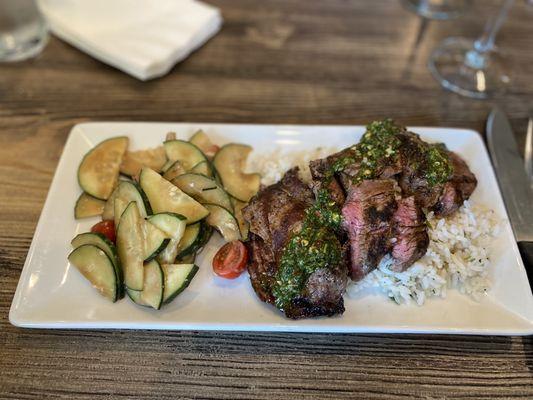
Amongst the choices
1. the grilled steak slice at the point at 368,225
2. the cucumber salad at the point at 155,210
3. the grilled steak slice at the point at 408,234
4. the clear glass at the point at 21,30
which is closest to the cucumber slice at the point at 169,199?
the cucumber salad at the point at 155,210

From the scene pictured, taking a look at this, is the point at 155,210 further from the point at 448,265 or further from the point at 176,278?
the point at 448,265

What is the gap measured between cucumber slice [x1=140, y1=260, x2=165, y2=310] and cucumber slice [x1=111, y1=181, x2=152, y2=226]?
0.32 m

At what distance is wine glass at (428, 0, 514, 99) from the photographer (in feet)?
13.6

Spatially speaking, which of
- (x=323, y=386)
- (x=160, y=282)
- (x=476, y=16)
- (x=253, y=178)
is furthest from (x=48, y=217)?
(x=476, y=16)

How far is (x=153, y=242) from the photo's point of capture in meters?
2.51

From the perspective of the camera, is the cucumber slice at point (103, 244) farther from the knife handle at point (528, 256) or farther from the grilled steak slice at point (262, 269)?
the knife handle at point (528, 256)

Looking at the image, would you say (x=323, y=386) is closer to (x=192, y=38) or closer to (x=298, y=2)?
(x=192, y=38)

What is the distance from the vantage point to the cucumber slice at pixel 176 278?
2449 mm

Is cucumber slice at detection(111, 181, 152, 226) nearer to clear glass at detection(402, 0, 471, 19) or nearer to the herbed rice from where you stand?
the herbed rice

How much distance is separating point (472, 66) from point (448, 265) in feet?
8.31

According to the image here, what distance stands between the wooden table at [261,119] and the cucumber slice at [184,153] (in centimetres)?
85

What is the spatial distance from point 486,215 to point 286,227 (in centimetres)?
130

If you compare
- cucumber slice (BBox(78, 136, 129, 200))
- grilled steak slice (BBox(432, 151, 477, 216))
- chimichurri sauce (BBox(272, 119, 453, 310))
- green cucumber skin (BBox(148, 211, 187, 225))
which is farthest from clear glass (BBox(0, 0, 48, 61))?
grilled steak slice (BBox(432, 151, 477, 216))

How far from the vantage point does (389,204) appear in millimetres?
2506
